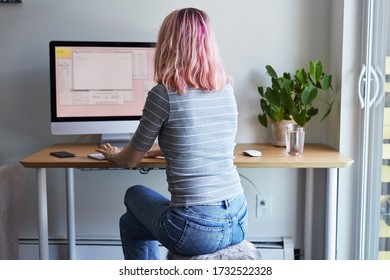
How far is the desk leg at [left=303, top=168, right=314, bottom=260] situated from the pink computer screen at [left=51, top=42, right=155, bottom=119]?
85 centimetres

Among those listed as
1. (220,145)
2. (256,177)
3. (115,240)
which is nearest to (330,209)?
(256,177)

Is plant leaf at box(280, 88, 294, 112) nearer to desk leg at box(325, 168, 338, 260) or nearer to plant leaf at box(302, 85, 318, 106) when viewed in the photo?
plant leaf at box(302, 85, 318, 106)

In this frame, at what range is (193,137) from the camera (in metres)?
1.62

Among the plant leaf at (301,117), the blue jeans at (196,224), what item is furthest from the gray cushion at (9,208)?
the plant leaf at (301,117)

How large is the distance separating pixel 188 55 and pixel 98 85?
2.43 feet

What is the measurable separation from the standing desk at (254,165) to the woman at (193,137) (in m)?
0.28

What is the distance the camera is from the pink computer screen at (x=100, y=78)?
2.26 m

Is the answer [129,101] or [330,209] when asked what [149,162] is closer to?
[129,101]

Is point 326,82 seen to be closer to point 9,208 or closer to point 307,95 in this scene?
point 307,95

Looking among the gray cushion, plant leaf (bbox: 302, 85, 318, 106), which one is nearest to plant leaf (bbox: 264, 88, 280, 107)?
plant leaf (bbox: 302, 85, 318, 106)

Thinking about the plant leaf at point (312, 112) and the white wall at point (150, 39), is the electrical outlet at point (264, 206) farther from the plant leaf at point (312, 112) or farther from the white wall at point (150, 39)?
the plant leaf at point (312, 112)

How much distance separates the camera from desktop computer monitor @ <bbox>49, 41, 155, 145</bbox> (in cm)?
226
